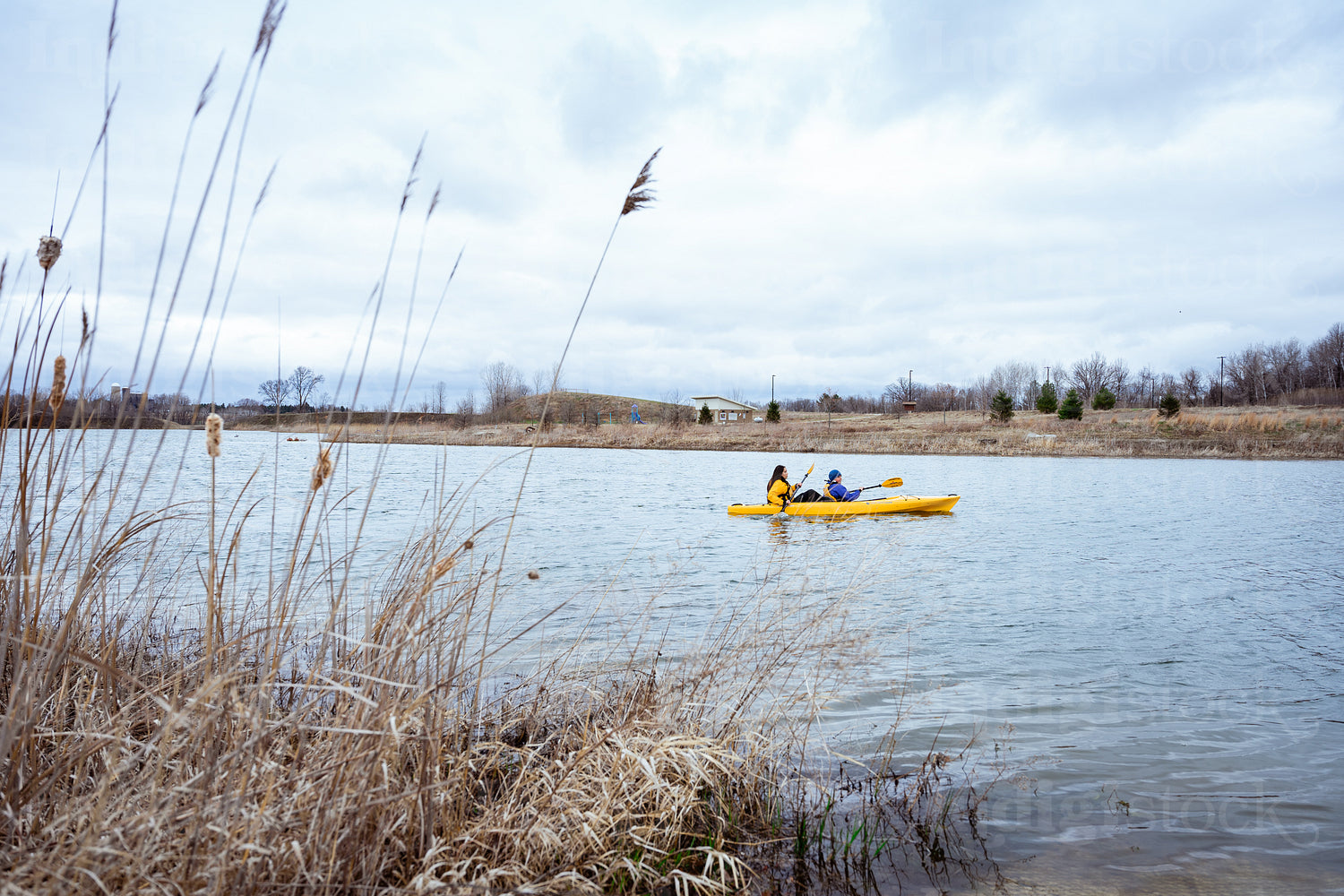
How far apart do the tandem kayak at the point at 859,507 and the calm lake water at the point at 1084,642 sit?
1.16ft

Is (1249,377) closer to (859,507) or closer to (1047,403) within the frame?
(1047,403)

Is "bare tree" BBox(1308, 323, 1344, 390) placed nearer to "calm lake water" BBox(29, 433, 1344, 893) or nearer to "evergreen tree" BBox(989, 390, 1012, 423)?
"evergreen tree" BBox(989, 390, 1012, 423)

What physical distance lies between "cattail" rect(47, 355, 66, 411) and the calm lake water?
54 cm

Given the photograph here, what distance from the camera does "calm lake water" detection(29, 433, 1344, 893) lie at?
360cm

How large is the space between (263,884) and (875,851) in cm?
229

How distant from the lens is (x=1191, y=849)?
136 inches

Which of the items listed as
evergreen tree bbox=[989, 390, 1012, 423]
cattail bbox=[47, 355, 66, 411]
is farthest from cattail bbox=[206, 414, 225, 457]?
evergreen tree bbox=[989, 390, 1012, 423]

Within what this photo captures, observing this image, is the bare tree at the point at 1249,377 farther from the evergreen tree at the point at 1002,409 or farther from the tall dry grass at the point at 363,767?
the tall dry grass at the point at 363,767

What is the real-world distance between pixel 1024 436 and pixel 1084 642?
4165cm

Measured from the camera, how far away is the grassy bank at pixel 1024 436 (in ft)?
132

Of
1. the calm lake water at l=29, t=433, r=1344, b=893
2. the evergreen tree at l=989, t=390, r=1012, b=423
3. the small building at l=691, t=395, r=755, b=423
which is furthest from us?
the small building at l=691, t=395, r=755, b=423

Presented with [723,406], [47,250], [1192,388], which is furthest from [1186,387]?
[47,250]

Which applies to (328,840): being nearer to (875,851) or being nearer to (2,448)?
(2,448)

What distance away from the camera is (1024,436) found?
150 ft
